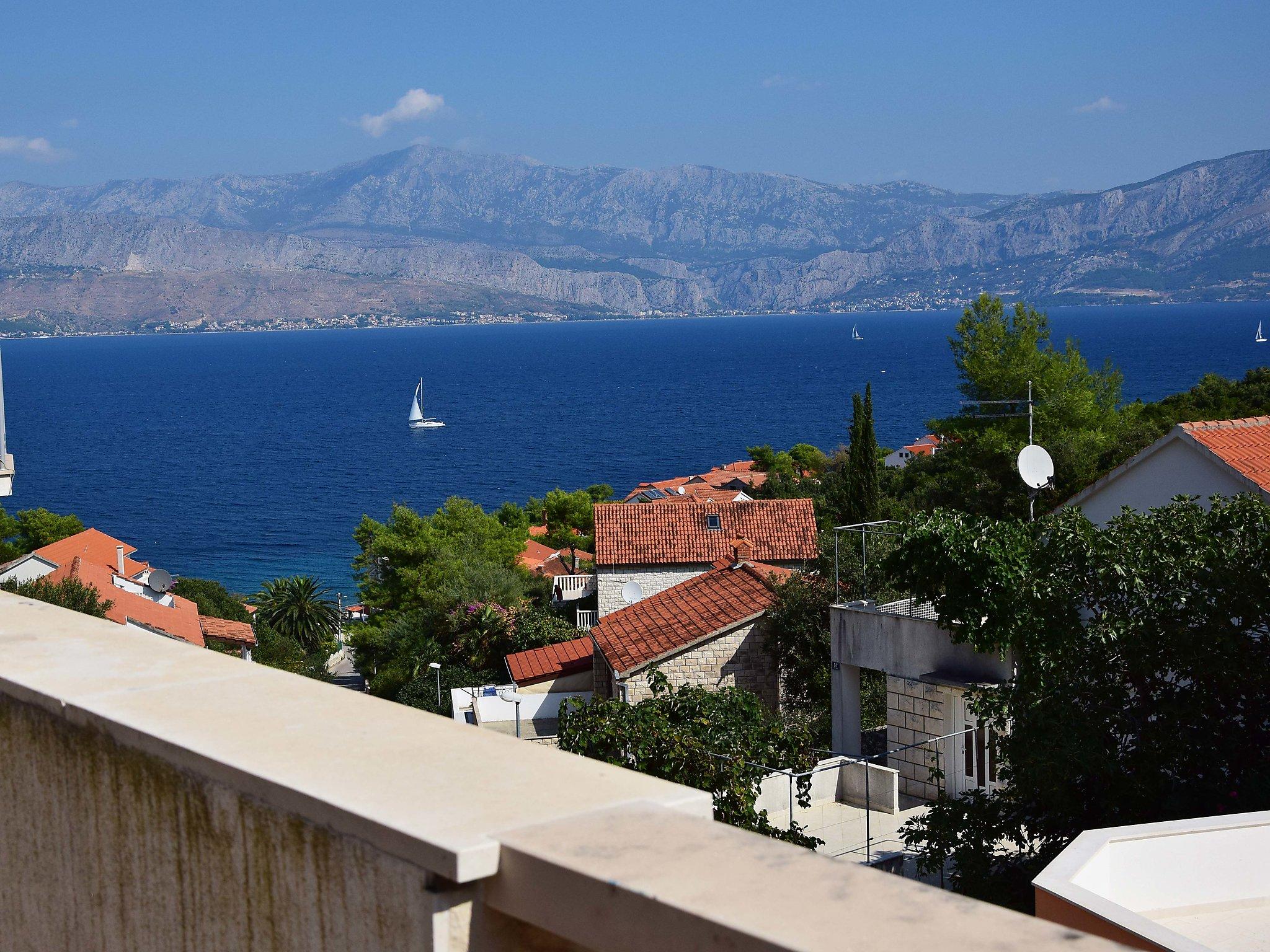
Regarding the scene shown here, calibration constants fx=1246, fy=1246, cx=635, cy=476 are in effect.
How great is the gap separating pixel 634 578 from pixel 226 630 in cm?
1395

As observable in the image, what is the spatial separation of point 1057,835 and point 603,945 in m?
8.77

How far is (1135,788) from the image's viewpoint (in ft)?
28.9

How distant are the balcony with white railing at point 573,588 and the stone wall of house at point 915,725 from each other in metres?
22.2

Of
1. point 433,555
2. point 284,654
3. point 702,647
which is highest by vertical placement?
point 702,647

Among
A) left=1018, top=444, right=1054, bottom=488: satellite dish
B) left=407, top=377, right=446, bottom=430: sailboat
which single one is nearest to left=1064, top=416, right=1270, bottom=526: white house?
left=1018, top=444, right=1054, bottom=488: satellite dish

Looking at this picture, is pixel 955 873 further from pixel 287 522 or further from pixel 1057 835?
pixel 287 522

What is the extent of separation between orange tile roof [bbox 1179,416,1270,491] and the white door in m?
4.53

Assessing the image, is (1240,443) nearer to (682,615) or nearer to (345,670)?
(682,615)

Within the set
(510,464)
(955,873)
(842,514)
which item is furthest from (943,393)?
(955,873)

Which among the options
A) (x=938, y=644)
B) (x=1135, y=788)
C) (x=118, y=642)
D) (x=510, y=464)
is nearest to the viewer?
(x=118, y=642)

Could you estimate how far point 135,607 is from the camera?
108 ft

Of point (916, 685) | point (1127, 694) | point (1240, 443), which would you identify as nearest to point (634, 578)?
point (916, 685)

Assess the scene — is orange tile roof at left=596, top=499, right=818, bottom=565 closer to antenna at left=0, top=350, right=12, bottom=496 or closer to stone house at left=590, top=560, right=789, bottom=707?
stone house at left=590, top=560, right=789, bottom=707

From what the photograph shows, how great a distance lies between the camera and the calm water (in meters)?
80.6
